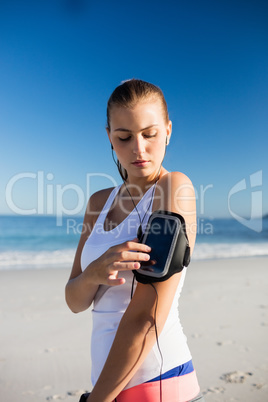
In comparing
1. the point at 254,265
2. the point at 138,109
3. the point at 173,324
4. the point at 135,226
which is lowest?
the point at 254,265

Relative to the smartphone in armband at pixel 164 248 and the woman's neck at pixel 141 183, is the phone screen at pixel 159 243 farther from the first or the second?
the woman's neck at pixel 141 183

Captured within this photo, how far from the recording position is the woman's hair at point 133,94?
43.8 inches

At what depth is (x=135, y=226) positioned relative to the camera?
1110 mm

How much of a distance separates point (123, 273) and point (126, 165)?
15.5 inches

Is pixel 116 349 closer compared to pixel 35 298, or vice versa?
pixel 116 349

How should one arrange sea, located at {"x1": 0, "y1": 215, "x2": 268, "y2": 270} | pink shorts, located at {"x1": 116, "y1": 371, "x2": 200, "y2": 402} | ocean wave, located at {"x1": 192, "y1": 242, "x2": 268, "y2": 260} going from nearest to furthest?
pink shorts, located at {"x1": 116, "y1": 371, "x2": 200, "y2": 402} → ocean wave, located at {"x1": 192, "y1": 242, "x2": 268, "y2": 260} → sea, located at {"x1": 0, "y1": 215, "x2": 268, "y2": 270}

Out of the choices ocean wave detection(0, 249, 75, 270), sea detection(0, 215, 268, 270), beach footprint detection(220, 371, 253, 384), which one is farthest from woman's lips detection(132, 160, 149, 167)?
sea detection(0, 215, 268, 270)

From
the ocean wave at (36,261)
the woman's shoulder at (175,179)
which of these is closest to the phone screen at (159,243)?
the woman's shoulder at (175,179)

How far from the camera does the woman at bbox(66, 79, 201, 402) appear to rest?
2.90ft

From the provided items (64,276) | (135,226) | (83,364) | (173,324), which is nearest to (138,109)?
(135,226)

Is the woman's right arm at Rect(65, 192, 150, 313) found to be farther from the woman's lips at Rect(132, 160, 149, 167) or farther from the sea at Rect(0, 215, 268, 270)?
the sea at Rect(0, 215, 268, 270)

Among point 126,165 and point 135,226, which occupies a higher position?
point 126,165

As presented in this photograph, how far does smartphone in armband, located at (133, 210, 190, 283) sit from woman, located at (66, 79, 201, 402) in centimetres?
3

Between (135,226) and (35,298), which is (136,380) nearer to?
(135,226)
